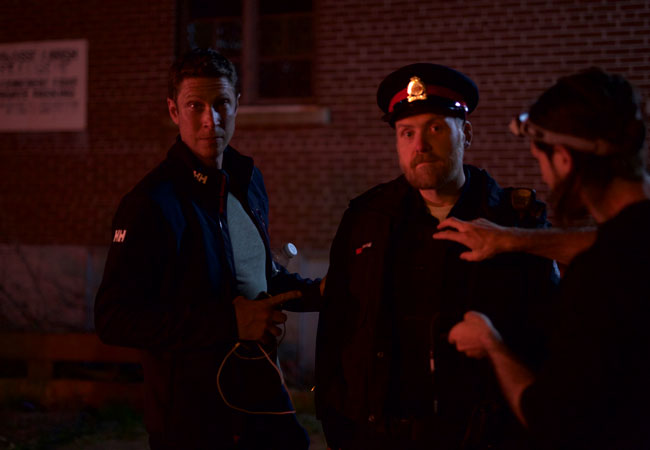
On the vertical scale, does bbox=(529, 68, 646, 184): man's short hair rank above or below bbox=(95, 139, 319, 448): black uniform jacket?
above

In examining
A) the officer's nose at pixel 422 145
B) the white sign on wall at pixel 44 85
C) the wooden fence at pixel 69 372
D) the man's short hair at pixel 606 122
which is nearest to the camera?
the man's short hair at pixel 606 122

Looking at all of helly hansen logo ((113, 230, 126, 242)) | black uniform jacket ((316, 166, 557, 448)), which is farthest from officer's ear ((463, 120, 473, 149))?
helly hansen logo ((113, 230, 126, 242))

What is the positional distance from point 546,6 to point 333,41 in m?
2.19

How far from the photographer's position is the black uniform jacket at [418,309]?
223cm

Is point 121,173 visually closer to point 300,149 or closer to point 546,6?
point 300,149

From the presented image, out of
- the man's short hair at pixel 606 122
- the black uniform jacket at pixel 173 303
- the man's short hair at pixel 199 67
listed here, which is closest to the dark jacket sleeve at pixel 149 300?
the black uniform jacket at pixel 173 303

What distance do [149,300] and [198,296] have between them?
0.18 meters

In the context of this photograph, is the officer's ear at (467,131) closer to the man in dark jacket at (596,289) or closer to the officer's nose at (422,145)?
the officer's nose at (422,145)

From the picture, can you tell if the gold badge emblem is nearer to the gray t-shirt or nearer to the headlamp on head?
the headlamp on head

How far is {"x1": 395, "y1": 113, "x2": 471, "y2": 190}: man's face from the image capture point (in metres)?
2.41

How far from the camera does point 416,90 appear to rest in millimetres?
2463

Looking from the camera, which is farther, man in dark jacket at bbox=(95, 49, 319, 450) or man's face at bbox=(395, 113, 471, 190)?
man's face at bbox=(395, 113, 471, 190)

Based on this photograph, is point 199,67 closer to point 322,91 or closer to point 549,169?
point 549,169

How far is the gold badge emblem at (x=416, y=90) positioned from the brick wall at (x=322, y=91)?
3927mm
